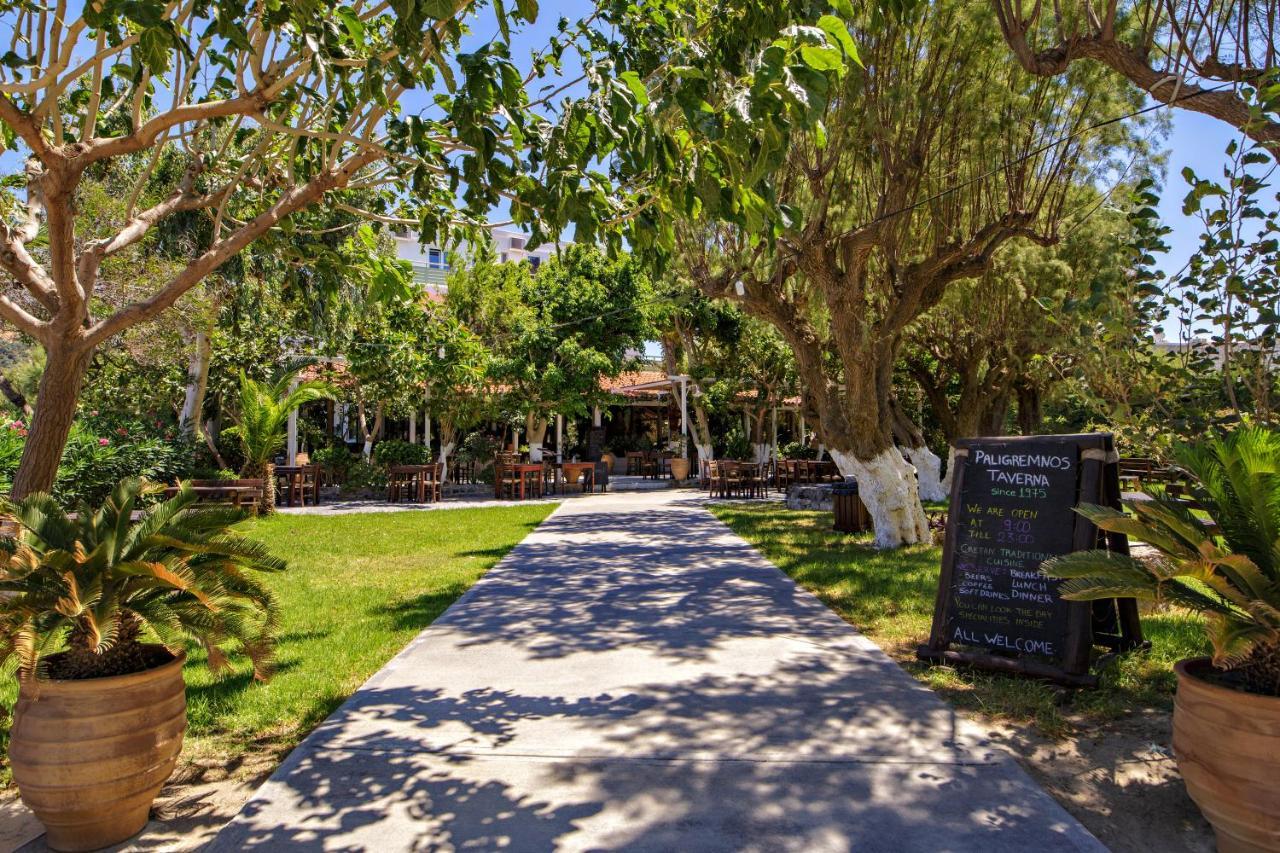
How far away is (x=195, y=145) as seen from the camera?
20.1 ft

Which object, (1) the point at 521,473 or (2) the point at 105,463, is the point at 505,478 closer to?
(1) the point at 521,473

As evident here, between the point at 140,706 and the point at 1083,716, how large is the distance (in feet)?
15.5

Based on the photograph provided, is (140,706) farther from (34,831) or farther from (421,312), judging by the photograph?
(421,312)

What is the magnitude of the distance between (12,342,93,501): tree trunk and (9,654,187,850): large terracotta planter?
5.40 ft

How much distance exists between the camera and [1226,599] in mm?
3422

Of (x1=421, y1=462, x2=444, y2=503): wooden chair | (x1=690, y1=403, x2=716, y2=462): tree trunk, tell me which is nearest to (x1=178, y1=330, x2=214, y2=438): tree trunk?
(x1=421, y1=462, x2=444, y2=503): wooden chair

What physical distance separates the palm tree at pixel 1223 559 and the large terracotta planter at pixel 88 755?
13.5 ft

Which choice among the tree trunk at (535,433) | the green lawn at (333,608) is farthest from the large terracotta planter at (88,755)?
the tree trunk at (535,433)

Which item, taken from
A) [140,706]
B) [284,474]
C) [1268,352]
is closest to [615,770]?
[140,706]

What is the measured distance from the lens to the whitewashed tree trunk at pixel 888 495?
10.4 metres

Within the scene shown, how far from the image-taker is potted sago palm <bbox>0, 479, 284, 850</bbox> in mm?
3039

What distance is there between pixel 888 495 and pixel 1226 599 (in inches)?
277

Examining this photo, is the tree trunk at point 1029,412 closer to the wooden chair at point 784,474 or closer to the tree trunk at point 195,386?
the wooden chair at point 784,474

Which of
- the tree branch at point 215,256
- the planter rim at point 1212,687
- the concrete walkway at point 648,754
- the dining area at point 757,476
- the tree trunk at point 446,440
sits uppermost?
the tree branch at point 215,256
